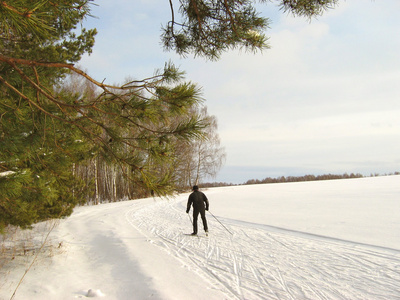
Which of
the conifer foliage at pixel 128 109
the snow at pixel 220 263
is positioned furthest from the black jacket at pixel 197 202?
the conifer foliage at pixel 128 109

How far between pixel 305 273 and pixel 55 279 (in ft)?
13.2

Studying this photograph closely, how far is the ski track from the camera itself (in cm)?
371

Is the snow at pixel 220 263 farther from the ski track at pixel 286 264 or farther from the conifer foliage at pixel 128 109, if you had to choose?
the conifer foliage at pixel 128 109

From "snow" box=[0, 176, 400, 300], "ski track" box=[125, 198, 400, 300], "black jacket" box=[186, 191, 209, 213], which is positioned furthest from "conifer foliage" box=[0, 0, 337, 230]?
"black jacket" box=[186, 191, 209, 213]

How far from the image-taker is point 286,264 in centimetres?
484

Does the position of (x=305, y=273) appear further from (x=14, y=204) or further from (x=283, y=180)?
(x=283, y=180)

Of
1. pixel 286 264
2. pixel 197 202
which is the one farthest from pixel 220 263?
pixel 197 202

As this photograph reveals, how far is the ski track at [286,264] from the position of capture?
12.2 ft

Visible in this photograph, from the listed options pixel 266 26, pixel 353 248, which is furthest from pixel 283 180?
pixel 266 26

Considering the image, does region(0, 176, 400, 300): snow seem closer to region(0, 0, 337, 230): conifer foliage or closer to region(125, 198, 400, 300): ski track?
region(125, 198, 400, 300): ski track

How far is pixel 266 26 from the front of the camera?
380 cm

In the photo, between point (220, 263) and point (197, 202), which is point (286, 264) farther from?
point (197, 202)

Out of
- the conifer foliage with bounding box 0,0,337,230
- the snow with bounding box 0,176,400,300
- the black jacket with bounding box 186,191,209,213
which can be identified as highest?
the conifer foliage with bounding box 0,0,337,230

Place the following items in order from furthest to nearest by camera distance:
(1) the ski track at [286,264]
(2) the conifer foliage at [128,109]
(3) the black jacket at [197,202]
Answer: (3) the black jacket at [197,202], (1) the ski track at [286,264], (2) the conifer foliage at [128,109]
